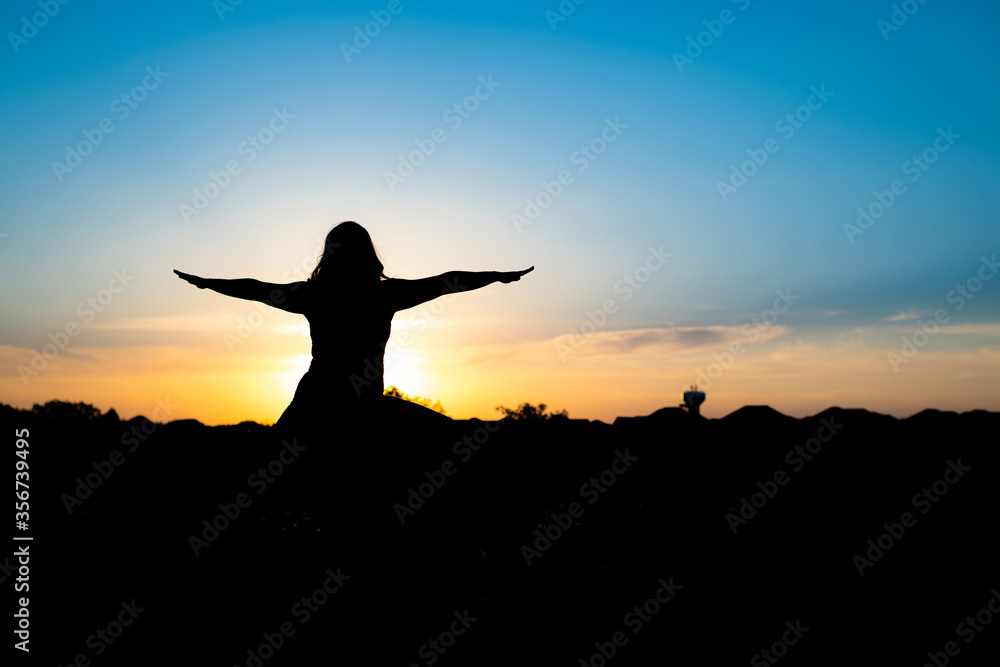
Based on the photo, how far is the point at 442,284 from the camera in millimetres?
5980

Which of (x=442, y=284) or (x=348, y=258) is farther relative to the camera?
(x=442, y=284)

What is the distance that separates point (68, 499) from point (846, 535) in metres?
6.19

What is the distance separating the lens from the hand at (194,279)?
6.12m

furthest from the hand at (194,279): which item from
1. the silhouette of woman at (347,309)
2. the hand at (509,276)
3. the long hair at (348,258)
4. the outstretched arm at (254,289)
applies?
the hand at (509,276)

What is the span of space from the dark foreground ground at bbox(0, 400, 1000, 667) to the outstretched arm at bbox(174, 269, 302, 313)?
4.18ft

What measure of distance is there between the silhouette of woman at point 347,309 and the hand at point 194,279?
59 centimetres

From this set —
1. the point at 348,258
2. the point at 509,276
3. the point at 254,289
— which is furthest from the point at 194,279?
the point at 509,276

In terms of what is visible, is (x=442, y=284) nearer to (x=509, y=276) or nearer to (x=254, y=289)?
(x=509, y=276)

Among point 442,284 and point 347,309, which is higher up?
point 442,284

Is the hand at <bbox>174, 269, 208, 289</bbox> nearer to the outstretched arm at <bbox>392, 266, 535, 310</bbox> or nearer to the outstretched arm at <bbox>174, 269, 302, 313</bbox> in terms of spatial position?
the outstretched arm at <bbox>174, 269, 302, 313</bbox>

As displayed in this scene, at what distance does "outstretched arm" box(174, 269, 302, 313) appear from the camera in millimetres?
5895

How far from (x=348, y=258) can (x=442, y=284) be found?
89cm

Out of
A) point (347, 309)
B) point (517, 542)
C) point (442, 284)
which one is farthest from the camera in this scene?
point (442, 284)

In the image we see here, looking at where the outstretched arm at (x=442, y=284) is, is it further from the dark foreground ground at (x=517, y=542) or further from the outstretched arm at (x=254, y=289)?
the dark foreground ground at (x=517, y=542)
